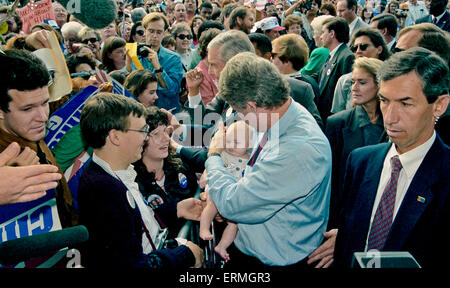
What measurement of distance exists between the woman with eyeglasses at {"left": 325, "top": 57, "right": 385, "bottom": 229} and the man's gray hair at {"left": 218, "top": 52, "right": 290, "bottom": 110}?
1175mm

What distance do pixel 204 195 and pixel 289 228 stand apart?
2.51ft

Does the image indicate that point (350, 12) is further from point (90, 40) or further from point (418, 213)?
point (418, 213)

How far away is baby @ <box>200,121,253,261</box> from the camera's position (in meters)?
2.33

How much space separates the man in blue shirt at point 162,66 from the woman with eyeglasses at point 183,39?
2.51ft

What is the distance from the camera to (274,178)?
6.22ft

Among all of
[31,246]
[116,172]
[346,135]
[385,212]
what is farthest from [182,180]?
[31,246]

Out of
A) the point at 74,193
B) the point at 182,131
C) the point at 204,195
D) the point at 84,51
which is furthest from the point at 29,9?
the point at 204,195

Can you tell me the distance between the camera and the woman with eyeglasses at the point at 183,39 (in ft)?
20.6

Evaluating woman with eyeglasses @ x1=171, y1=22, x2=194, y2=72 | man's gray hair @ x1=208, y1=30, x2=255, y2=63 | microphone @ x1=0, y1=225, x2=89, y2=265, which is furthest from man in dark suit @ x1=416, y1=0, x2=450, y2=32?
microphone @ x1=0, y1=225, x2=89, y2=265

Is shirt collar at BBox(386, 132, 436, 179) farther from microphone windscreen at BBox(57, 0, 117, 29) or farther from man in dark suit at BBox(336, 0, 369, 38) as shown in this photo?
man in dark suit at BBox(336, 0, 369, 38)

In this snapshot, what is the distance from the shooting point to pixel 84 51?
13.9ft

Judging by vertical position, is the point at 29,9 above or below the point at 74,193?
above

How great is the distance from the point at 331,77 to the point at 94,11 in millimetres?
3406
